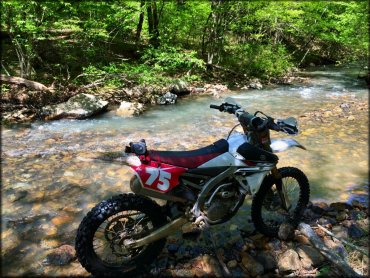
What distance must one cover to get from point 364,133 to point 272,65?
9748 mm

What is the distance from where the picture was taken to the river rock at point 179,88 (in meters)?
12.9

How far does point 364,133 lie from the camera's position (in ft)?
27.8

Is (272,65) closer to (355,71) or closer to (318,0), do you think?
(318,0)

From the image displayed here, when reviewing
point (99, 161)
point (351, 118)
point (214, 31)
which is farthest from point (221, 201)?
point (214, 31)

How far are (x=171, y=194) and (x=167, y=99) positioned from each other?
356 inches

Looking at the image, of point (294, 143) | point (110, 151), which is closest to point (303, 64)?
point (110, 151)

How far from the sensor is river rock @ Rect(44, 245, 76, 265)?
11.1 feet

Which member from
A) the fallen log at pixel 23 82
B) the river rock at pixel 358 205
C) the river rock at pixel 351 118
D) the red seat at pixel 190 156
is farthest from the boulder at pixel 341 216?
the fallen log at pixel 23 82

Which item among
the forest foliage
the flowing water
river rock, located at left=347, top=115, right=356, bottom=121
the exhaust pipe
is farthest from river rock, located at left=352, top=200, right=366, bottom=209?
the forest foliage

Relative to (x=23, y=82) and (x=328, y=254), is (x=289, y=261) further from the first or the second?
(x=23, y=82)

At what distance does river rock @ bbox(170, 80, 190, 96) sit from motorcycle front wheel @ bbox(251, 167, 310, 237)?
9.09 meters

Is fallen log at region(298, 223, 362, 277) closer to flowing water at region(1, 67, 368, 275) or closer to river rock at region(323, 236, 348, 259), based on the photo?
river rock at region(323, 236, 348, 259)

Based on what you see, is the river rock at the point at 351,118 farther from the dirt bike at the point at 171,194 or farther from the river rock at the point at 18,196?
the river rock at the point at 18,196

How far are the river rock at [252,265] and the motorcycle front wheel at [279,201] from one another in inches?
19.2
